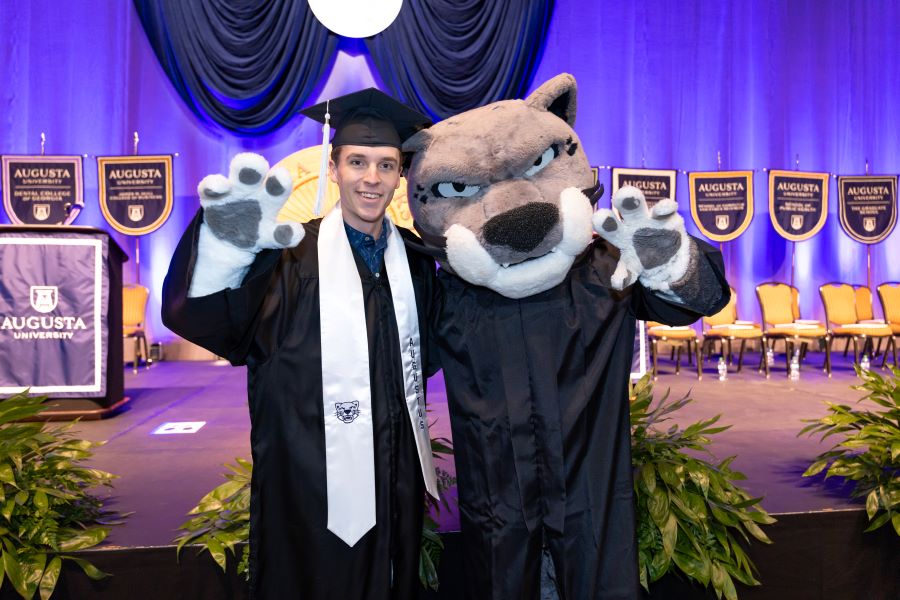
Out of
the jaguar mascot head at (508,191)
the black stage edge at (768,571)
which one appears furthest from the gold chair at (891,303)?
the jaguar mascot head at (508,191)

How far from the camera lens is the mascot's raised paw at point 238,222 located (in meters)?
1.22

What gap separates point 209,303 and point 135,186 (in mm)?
6825

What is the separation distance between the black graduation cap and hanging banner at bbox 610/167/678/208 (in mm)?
6360

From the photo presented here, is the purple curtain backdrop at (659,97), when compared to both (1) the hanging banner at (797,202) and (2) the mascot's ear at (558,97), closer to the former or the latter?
(1) the hanging banner at (797,202)

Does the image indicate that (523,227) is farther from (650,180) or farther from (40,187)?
(40,187)

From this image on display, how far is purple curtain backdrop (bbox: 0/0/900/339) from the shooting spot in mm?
7688

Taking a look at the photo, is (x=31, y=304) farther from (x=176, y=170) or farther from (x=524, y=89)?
(x=524, y=89)

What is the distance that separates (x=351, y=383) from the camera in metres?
1.60

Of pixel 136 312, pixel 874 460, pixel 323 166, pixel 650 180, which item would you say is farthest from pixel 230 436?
pixel 650 180

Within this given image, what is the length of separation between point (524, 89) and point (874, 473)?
20.2 feet

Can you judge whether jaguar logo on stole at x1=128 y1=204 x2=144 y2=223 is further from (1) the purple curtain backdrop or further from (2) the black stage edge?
(2) the black stage edge

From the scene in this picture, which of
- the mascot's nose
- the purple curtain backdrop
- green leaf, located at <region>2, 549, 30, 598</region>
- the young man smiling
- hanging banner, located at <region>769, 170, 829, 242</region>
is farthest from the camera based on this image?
hanging banner, located at <region>769, 170, 829, 242</region>

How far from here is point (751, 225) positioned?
8.85 meters

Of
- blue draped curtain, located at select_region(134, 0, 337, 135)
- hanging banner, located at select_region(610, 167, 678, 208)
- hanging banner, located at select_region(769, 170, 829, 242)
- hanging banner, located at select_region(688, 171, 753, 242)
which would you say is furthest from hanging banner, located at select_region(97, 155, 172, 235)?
hanging banner, located at select_region(769, 170, 829, 242)
